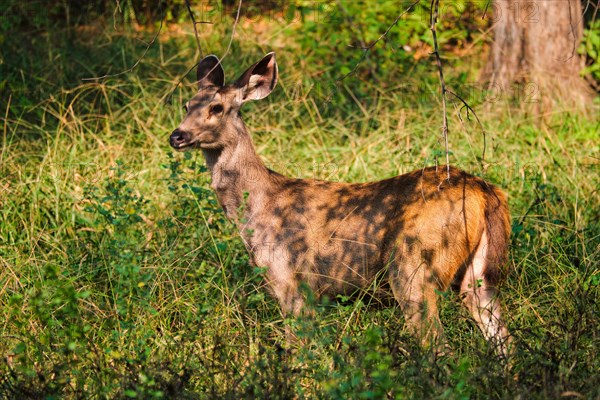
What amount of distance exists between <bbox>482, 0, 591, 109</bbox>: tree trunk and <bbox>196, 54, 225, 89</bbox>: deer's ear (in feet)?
11.2

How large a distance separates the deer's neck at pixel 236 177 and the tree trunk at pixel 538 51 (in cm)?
361

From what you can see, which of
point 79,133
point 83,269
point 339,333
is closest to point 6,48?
point 79,133

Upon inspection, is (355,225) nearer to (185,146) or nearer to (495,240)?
(495,240)

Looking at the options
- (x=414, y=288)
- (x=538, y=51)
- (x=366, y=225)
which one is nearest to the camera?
(x=414, y=288)

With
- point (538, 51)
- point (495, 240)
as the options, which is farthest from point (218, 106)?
point (538, 51)

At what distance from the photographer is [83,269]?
5.66m

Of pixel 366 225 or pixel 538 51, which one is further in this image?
pixel 538 51

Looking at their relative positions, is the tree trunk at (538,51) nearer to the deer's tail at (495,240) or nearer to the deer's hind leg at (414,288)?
the deer's tail at (495,240)

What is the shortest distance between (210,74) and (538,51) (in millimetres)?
3915

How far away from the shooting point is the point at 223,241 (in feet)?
17.7

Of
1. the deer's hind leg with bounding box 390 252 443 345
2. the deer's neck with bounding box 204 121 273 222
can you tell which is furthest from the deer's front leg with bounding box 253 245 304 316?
the deer's hind leg with bounding box 390 252 443 345

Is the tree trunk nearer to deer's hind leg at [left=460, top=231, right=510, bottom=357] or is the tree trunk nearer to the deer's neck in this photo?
the deer's neck

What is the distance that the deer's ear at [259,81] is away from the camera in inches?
226

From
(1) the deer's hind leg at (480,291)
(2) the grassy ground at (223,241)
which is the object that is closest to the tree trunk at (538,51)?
(2) the grassy ground at (223,241)
